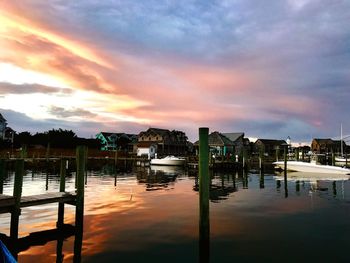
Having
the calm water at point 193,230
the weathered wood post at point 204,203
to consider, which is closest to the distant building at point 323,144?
the calm water at point 193,230

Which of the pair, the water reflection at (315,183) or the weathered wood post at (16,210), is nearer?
the weathered wood post at (16,210)

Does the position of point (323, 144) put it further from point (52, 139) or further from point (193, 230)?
point (193, 230)

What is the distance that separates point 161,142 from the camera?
92562mm

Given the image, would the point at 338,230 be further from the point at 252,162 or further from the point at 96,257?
the point at 252,162

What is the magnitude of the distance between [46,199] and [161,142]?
81.0 meters

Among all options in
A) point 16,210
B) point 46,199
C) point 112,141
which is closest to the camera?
point 16,210

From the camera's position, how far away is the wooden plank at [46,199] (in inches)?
441

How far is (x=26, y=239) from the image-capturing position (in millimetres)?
11148

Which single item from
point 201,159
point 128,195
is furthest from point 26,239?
point 128,195

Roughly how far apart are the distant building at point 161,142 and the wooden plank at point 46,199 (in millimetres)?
72467

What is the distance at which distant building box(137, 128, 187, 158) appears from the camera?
88375 mm

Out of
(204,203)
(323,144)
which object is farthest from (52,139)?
(323,144)

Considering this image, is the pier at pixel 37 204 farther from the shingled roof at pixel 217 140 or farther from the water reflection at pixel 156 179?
the shingled roof at pixel 217 140

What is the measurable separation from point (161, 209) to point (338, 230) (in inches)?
329
